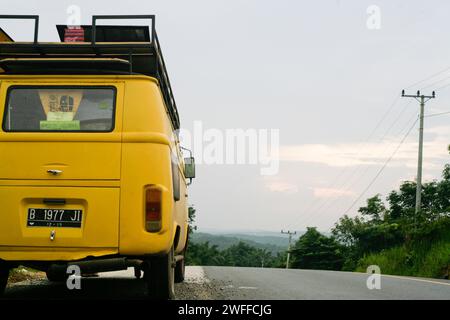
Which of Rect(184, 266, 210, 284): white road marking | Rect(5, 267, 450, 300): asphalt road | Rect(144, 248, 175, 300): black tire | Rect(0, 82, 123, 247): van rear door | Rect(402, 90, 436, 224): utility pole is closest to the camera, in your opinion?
Rect(0, 82, 123, 247): van rear door

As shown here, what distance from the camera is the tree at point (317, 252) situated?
6681cm

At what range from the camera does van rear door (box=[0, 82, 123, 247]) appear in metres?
5.81

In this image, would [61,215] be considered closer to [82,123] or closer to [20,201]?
[20,201]

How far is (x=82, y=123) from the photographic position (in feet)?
20.1

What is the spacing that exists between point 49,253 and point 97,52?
218 cm

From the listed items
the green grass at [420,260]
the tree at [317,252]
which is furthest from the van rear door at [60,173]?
the tree at [317,252]

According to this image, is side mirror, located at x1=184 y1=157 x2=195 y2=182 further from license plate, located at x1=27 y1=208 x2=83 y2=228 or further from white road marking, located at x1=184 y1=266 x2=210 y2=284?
license plate, located at x1=27 y1=208 x2=83 y2=228

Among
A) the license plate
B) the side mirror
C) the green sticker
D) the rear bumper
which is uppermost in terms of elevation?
the green sticker

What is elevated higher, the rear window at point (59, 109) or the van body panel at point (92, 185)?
the rear window at point (59, 109)

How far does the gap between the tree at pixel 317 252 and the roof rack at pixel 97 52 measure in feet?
204

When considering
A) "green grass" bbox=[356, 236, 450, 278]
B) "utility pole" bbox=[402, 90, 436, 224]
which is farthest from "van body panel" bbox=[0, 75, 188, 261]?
"utility pole" bbox=[402, 90, 436, 224]

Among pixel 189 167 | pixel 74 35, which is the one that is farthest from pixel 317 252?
pixel 74 35

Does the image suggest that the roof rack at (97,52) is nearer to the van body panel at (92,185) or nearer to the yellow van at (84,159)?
the yellow van at (84,159)
